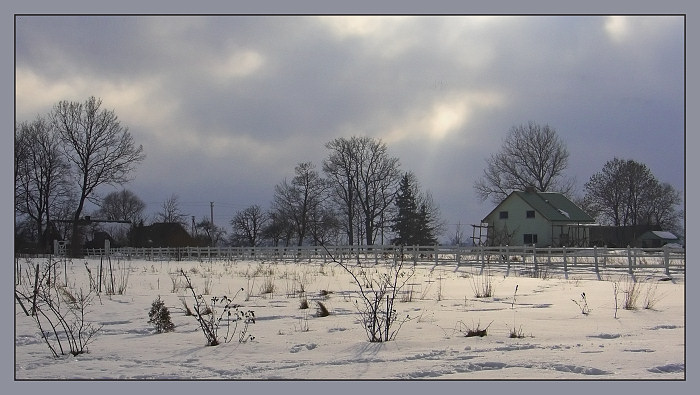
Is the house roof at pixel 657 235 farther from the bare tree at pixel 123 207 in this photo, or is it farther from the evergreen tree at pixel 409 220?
the bare tree at pixel 123 207

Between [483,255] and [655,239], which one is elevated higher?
[483,255]

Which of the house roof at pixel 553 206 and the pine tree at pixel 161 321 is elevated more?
the house roof at pixel 553 206

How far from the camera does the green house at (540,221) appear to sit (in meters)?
54.4

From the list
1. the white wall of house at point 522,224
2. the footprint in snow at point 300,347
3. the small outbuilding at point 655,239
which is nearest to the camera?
the footprint in snow at point 300,347

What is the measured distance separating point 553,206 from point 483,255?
2786cm

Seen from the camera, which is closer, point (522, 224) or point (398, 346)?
point (398, 346)

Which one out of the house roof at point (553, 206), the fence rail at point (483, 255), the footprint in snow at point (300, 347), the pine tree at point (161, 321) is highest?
the house roof at point (553, 206)

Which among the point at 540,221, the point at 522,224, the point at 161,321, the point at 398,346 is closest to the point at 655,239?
the point at 540,221

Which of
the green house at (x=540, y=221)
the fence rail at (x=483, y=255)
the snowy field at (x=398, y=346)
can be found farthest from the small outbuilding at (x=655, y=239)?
the snowy field at (x=398, y=346)

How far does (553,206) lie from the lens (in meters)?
55.7

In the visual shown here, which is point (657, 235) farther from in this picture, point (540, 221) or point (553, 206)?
point (540, 221)

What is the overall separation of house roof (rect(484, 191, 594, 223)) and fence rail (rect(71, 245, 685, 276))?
886 centimetres

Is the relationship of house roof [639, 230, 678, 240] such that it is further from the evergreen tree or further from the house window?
the evergreen tree

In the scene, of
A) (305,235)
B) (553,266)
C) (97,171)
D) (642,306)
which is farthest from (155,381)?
(305,235)
